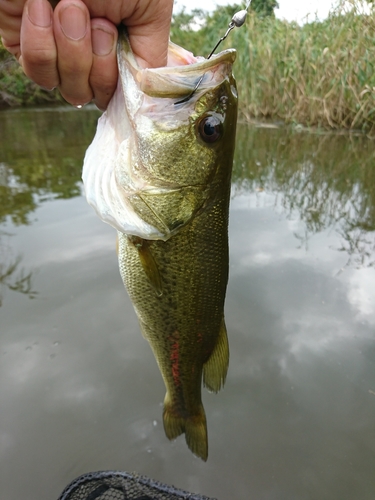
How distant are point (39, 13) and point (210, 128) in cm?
57

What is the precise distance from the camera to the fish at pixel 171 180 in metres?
1.18

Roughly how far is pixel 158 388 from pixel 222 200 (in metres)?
1.30

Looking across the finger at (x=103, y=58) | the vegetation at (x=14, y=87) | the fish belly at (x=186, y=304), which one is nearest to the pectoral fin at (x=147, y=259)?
the fish belly at (x=186, y=304)

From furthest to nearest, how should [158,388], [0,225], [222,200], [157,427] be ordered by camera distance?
[0,225]
[158,388]
[157,427]
[222,200]

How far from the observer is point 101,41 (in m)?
1.06

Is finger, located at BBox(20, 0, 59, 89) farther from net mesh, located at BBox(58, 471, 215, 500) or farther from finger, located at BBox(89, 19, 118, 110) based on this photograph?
net mesh, located at BBox(58, 471, 215, 500)

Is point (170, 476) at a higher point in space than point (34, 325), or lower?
lower

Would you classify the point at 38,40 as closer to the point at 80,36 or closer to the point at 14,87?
the point at 80,36

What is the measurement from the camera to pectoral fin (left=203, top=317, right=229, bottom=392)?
1.64m

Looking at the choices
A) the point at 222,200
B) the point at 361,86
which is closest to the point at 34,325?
the point at 222,200

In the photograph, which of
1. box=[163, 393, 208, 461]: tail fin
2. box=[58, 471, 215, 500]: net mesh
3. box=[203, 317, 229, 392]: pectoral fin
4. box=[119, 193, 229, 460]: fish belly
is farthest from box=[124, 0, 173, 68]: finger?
box=[58, 471, 215, 500]: net mesh

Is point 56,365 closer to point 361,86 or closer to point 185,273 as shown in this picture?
point 185,273

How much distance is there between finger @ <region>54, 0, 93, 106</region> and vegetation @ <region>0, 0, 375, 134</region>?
7.07 metres

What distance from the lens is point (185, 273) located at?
4.76 feet
